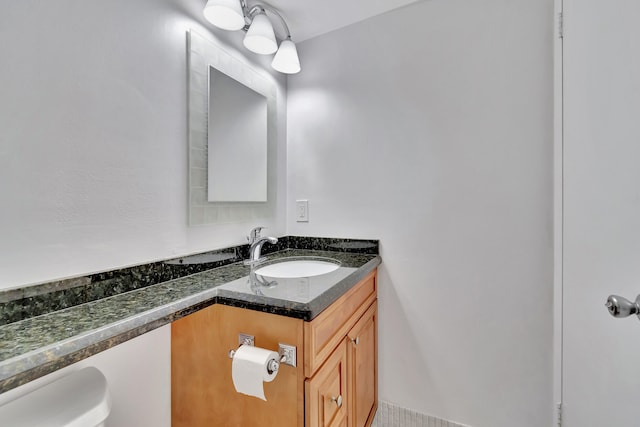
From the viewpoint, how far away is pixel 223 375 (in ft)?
3.17

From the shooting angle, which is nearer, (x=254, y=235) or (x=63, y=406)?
(x=63, y=406)

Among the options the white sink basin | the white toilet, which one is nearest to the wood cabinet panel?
the white toilet

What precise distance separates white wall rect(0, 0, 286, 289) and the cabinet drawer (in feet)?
2.04

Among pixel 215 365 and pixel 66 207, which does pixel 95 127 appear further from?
pixel 215 365

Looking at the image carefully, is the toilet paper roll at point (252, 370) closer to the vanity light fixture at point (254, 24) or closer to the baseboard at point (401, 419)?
the baseboard at point (401, 419)

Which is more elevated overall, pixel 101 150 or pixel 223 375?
pixel 101 150

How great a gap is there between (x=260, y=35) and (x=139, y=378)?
1.45 m

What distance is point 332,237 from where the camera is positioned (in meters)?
1.65

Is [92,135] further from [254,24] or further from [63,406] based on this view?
[254,24]

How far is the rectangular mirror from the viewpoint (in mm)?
1268
